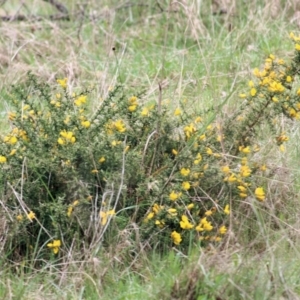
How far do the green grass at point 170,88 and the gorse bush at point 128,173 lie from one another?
110 millimetres

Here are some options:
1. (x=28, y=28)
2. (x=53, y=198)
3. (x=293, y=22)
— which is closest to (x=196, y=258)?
(x=53, y=198)

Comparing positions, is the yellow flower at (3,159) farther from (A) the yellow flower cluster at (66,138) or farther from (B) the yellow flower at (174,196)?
(B) the yellow flower at (174,196)

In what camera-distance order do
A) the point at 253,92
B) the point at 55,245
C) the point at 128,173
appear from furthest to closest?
1. the point at 253,92
2. the point at 128,173
3. the point at 55,245

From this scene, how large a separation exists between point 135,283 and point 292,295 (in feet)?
2.12

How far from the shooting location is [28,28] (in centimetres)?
664

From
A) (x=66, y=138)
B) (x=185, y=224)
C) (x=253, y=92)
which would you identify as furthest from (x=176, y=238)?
(x=253, y=92)

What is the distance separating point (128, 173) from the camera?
3691mm

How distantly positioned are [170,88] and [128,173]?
1322 mm

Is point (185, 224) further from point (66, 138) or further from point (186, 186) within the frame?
point (66, 138)

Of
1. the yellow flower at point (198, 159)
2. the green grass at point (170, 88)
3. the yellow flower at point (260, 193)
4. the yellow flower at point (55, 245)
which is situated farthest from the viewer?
the yellow flower at point (198, 159)

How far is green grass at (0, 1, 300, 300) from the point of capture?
3.11m

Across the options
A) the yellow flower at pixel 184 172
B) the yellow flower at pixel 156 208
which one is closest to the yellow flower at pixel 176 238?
the yellow flower at pixel 156 208

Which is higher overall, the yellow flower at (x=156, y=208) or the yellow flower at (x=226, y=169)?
the yellow flower at (x=226, y=169)

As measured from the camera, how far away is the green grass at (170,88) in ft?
10.2
